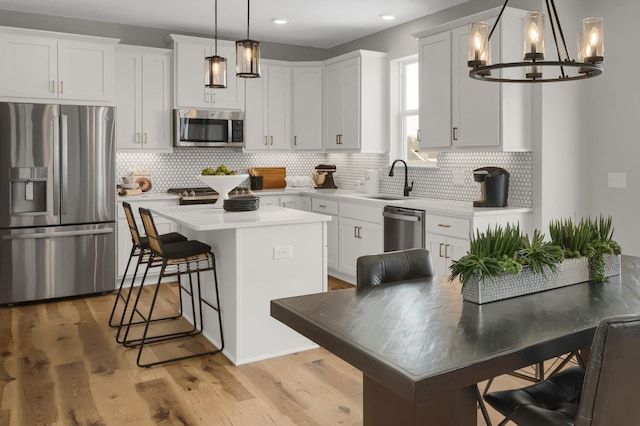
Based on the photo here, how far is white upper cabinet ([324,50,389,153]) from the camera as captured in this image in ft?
20.2

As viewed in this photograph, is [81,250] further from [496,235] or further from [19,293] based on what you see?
[496,235]

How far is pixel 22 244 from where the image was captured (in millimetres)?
5152

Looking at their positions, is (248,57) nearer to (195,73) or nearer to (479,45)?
(479,45)

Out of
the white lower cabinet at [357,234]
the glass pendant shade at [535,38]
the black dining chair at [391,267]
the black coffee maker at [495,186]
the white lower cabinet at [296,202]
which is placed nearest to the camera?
the glass pendant shade at [535,38]

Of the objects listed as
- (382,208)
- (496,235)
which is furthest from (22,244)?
(496,235)

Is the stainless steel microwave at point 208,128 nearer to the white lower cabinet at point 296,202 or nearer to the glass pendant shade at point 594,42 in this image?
the white lower cabinet at point 296,202

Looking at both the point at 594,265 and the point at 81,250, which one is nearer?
the point at 594,265

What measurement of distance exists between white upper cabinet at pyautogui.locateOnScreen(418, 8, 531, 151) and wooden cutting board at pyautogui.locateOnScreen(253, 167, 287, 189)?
2.40 meters

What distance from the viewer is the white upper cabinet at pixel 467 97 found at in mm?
4449

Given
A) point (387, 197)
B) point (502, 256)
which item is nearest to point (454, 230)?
point (387, 197)

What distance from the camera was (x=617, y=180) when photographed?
445 cm

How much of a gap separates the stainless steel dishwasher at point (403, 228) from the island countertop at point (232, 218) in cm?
116

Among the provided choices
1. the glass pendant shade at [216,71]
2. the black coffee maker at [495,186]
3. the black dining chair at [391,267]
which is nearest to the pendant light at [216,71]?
the glass pendant shade at [216,71]

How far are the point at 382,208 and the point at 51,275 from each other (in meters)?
3.14
